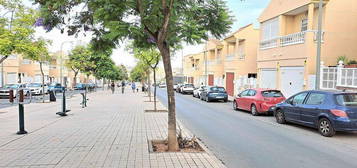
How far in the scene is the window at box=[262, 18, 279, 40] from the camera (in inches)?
771

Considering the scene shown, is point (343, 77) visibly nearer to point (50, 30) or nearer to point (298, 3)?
point (298, 3)

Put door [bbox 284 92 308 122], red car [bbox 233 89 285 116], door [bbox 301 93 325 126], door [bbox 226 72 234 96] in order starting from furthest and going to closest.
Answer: door [bbox 226 72 234 96], red car [bbox 233 89 285 116], door [bbox 284 92 308 122], door [bbox 301 93 325 126]

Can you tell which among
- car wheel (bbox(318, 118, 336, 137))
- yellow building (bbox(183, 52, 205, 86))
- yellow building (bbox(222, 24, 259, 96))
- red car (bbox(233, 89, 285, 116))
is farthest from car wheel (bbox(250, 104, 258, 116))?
yellow building (bbox(183, 52, 205, 86))

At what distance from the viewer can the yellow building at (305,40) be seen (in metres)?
15.5

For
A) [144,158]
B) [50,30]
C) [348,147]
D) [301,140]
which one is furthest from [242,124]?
[50,30]

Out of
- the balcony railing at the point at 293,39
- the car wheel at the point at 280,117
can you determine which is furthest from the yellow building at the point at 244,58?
the car wheel at the point at 280,117

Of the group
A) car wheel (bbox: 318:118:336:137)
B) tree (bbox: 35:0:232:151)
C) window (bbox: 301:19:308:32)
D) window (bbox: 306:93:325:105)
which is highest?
window (bbox: 301:19:308:32)

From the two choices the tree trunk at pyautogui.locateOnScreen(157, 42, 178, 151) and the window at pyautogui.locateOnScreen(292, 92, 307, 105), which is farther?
the window at pyautogui.locateOnScreen(292, 92, 307, 105)

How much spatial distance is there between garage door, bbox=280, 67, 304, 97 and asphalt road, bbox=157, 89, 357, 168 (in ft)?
21.4

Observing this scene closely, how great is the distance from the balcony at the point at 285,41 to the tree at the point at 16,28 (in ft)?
47.6

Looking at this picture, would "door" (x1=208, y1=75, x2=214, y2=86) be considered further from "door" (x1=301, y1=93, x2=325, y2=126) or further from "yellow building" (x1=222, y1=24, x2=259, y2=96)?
"door" (x1=301, y1=93, x2=325, y2=126)

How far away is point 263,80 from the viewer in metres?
21.1

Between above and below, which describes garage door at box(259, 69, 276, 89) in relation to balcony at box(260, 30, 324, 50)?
below

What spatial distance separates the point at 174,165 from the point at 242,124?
246 inches
